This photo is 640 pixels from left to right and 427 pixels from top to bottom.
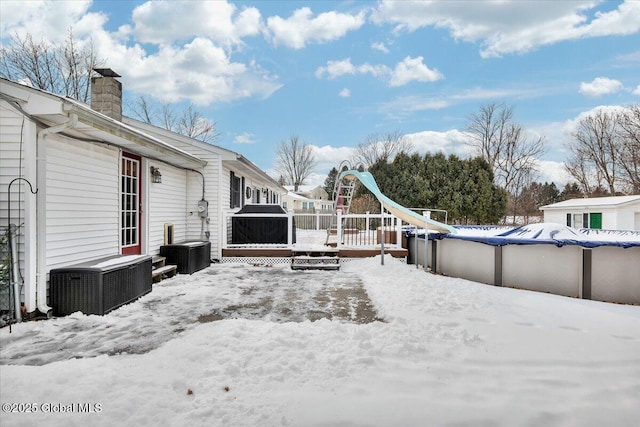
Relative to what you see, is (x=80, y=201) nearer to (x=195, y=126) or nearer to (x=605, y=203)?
(x=605, y=203)

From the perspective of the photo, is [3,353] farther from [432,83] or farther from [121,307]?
[432,83]

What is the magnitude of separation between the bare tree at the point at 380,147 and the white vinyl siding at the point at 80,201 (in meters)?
28.8

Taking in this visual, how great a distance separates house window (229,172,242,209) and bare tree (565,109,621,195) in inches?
987

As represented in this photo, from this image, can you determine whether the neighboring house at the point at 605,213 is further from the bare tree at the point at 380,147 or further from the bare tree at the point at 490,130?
the bare tree at the point at 380,147

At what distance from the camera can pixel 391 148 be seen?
3388 cm

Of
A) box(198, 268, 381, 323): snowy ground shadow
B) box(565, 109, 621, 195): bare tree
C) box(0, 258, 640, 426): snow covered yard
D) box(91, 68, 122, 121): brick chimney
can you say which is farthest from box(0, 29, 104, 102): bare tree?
box(565, 109, 621, 195): bare tree

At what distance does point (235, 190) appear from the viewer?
11.3 metres

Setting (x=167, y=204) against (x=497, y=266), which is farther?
(x=167, y=204)

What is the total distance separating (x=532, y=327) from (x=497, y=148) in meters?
24.7

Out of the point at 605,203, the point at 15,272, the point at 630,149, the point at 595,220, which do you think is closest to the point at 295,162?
the point at 630,149

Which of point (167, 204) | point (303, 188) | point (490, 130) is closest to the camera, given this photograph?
point (167, 204)

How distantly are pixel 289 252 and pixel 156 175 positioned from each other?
3.65 metres

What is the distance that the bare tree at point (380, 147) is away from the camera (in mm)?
33594

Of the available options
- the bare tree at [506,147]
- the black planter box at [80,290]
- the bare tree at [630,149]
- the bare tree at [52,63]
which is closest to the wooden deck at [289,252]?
the black planter box at [80,290]
